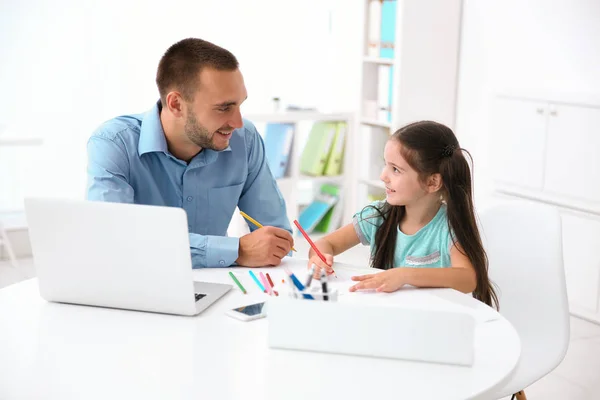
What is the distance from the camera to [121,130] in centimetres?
226

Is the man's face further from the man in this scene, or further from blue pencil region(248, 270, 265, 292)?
blue pencil region(248, 270, 265, 292)

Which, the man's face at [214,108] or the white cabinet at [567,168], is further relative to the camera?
the white cabinet at [567,168]

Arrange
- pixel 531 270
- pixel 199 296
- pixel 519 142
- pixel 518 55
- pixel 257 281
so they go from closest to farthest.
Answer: pixel 199 296, pixel 257 281, pixel 531 270, pixel 519 142, pixel 518 55

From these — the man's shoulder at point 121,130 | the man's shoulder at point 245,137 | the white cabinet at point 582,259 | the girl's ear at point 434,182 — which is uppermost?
the man's shoulder at point 121,130

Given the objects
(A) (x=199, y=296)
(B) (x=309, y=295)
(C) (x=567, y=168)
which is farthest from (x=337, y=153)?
(B) (x=309, y=295)

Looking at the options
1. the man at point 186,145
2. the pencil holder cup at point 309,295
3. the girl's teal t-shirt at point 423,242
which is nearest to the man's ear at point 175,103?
the man at point 186,145

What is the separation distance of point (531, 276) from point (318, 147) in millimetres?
3217

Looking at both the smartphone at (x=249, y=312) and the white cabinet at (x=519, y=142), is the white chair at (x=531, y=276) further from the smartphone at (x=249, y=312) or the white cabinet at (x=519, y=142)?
the white cabinet at (x=519, y=142)

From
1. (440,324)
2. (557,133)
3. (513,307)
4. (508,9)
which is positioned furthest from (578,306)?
(440,324)

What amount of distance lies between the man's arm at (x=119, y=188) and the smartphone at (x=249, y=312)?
349 millimetres

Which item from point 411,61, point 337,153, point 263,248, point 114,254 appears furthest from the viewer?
point 337,153

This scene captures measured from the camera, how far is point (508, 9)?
4.39m

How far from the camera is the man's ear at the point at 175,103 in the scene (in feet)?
7.55

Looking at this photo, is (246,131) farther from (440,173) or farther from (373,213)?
(440,173)
